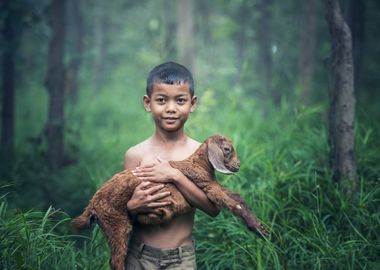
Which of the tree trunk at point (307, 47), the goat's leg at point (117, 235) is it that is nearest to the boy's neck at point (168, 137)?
the goat's leg at point (117, 235)

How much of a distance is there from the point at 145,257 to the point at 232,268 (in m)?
1.12

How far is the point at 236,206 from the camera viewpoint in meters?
2.39

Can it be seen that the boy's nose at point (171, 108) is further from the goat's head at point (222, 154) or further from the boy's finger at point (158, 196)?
the boy's finger at point (158, 196)

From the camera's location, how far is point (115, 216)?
2.49m

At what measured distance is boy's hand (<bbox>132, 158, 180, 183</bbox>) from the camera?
2465 millimetres

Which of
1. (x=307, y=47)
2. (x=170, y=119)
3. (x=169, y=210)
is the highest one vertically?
(x=307, y=47)

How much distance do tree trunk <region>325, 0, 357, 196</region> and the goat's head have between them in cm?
171

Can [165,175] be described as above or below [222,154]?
below

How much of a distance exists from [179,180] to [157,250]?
1.49 feet

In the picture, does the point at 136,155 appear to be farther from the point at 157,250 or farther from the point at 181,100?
the point at 157,250

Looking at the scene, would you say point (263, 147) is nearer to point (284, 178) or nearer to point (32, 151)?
point (284, 178)

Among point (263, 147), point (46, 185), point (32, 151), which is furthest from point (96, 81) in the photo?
point (263, 147)

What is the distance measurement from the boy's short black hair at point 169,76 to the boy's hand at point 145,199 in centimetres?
62

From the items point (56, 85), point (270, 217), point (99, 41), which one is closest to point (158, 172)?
point (270, 217)
